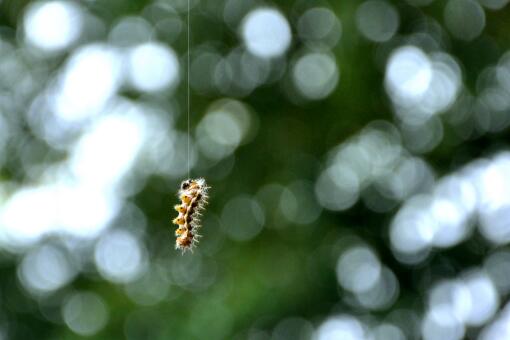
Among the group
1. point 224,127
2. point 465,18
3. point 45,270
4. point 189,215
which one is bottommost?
point 189,215

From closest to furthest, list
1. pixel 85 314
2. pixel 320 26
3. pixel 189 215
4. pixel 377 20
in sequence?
pixel 189 215 → pixel 85 314 → pixel 320 26 → pixel 377 20

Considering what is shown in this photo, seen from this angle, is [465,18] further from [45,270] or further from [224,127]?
[45,270]

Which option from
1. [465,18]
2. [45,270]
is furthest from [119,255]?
[465,18]

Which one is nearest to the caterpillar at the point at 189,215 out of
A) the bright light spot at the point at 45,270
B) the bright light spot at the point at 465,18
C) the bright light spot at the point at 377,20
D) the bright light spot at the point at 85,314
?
the bright light spot at the point at 85,314

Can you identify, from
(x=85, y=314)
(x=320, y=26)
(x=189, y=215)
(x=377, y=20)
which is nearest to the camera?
(x=189, y=215)

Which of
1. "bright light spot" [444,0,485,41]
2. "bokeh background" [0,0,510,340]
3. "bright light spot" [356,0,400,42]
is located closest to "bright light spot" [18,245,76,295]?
"bokeh background" [0,0,510,340]

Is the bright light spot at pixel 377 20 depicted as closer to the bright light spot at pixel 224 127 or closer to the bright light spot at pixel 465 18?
the bright light spot at pixel 465 18

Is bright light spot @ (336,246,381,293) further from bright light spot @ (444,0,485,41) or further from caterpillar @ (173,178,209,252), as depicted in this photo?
caterpillar @ (173,178,209,252)

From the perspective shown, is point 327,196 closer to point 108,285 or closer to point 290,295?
point 290,295
